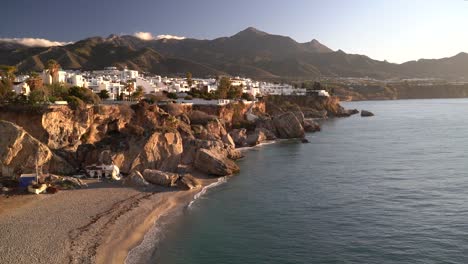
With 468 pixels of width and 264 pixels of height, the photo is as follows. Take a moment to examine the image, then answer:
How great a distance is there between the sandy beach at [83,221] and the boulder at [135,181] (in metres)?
0.78

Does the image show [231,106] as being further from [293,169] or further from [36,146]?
[36,146]

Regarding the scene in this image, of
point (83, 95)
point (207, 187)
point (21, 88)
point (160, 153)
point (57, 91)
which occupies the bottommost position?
point (207, 187)

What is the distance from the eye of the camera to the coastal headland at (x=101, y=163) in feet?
79.8

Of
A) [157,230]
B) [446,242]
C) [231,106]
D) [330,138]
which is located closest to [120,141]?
[157,230]

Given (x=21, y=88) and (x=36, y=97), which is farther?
(x=21, y=88)

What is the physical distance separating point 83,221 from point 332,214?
55.4 feet

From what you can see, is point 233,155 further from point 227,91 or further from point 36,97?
point 227,91

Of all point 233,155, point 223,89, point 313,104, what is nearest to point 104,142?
point 233,155

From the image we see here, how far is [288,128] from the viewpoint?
250 feet

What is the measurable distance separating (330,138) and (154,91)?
3689 centimetres

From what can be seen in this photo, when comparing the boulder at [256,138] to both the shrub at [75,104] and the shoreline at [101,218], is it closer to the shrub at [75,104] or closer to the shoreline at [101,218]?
the shrub at [75,104]

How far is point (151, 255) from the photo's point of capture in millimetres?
23281

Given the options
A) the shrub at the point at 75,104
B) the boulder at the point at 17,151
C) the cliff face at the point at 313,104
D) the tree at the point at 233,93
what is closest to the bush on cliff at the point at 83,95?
the shrub at the point at 75,104

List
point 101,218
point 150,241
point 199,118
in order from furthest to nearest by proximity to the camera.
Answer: point 199,118
point 101,218
point 150,241
